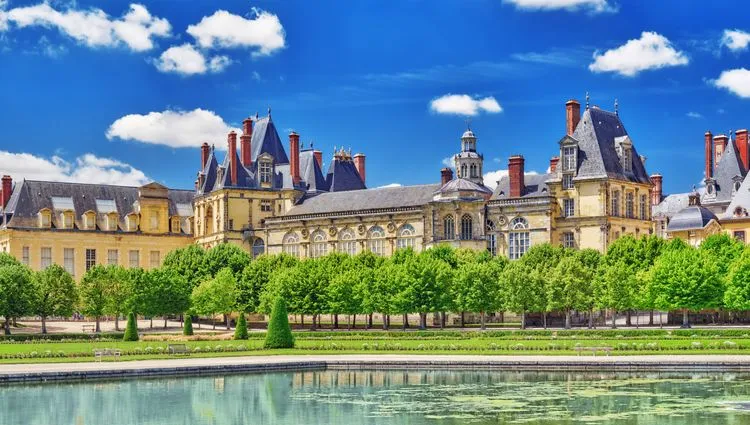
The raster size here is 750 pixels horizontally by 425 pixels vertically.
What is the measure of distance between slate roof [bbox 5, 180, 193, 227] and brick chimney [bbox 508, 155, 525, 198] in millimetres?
31243

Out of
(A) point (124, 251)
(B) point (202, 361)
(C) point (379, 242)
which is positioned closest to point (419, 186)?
(C) point (379, 242)

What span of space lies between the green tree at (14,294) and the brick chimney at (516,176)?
32751 mm

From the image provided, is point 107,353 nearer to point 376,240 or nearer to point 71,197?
point 376,240

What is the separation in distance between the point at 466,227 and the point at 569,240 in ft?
23.0

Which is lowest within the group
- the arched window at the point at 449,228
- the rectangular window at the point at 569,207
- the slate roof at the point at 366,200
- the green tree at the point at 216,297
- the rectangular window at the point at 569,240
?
the green tree at the point at 216,297

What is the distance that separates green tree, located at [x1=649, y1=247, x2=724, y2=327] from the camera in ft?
202

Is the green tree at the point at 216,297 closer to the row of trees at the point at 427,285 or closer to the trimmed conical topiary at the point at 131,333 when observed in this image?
the row of trees at the point at 427,285

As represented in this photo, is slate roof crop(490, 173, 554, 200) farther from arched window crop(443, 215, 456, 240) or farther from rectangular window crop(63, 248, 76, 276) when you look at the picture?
rectangular window crop(63, 248, 76, 276)

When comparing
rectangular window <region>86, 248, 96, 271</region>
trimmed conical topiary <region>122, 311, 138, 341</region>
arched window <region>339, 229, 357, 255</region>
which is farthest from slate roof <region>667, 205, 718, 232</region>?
rectangular window <region>86, 248, 96, 271</region>

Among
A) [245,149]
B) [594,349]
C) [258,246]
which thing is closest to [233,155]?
[245,149]

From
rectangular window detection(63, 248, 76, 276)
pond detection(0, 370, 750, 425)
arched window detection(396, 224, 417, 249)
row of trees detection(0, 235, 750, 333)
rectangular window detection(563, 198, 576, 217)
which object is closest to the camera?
pond detection(0, 370, 750, 425)

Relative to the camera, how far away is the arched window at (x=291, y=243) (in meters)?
91.2

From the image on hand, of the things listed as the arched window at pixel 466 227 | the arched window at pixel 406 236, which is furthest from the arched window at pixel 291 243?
the arched window at pixel 466 227

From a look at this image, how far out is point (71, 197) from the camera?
3738 inches
